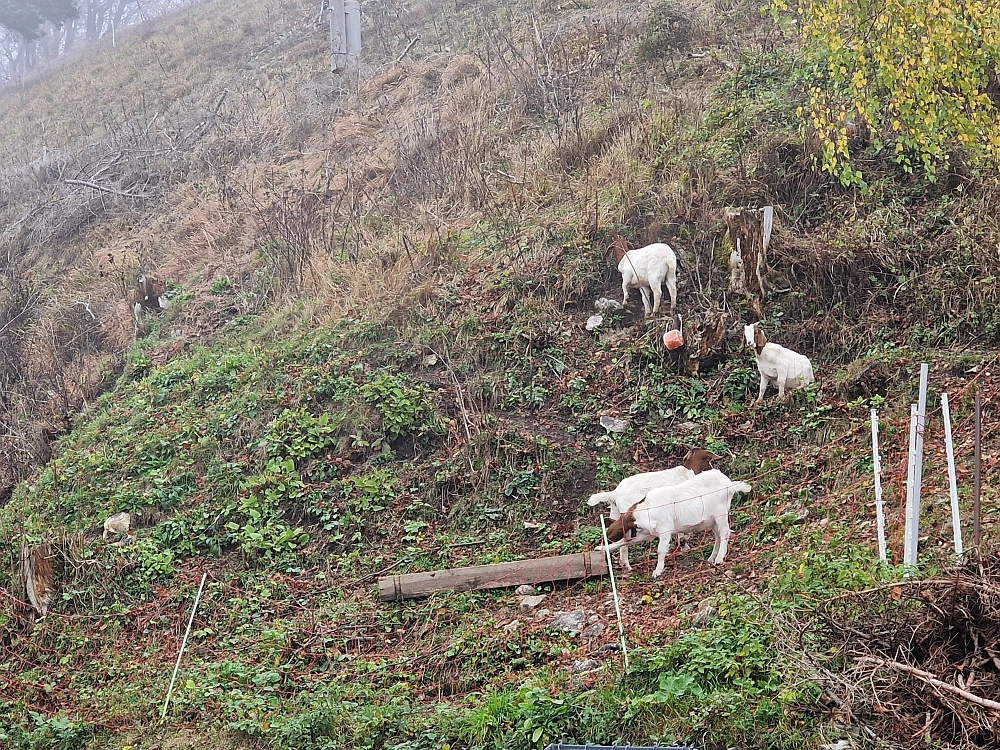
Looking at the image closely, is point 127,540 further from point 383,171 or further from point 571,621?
point 383,171

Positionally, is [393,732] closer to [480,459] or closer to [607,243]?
[480,459]

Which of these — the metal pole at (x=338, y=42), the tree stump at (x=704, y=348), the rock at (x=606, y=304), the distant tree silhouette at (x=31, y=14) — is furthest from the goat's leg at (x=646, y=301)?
the distant tree silhouette at (x=31, y=14)

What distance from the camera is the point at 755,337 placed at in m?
8.81

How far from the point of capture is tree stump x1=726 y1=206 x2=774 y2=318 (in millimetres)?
9867

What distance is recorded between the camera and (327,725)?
19.4ft

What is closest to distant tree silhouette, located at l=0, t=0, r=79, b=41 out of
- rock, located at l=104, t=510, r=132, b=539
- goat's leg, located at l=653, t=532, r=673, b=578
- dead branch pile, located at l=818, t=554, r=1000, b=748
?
rock, located at l=104, t=510, r=132, b=539

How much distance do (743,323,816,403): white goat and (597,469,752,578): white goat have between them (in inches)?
80.8

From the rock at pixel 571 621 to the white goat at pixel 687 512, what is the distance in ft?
2.16

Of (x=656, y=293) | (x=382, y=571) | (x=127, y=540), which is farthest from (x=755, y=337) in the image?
(x=127, y=540)

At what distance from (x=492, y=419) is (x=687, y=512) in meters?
2.65

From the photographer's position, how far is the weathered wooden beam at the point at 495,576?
7.27 m

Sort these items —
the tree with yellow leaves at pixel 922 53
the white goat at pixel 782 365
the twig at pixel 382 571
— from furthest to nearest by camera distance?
the white goat at pixel 782 365
the twig at pixel 382 571
the tree with yellow leaves at pixel 922 53

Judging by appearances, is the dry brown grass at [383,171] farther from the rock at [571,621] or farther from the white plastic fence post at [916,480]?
the white plastic fence post at [916,480]

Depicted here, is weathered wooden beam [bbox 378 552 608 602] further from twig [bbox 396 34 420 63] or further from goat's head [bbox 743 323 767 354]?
twig [bbox 396 34 420 63]
